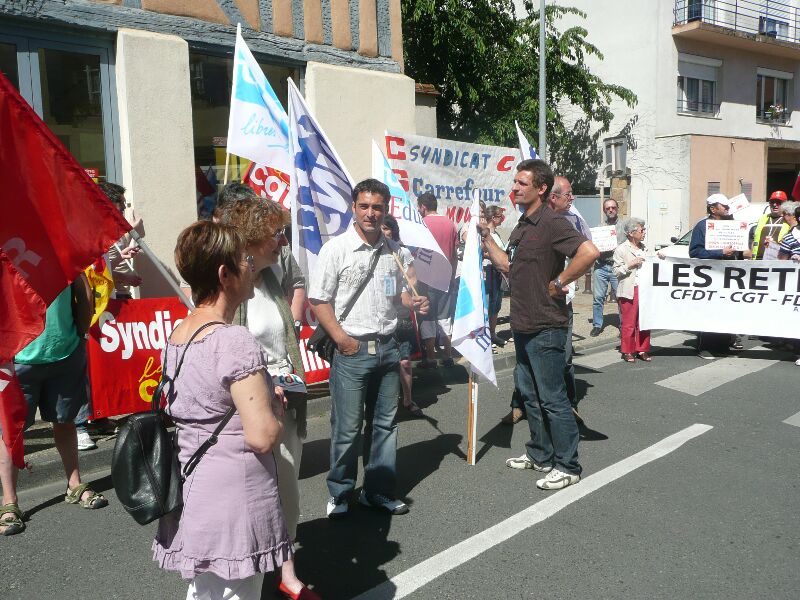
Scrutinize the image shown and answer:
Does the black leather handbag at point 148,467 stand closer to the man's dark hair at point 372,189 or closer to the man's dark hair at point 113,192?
the man's dark hair at point 372,189

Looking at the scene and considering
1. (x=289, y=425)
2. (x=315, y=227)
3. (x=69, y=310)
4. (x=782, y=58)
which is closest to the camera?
(x=289, y=425)

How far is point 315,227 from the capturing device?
515 cm

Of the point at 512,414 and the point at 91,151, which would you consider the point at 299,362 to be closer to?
the point at 512,414

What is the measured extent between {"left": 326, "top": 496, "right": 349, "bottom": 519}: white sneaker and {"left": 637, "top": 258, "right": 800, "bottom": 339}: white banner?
18.3ft

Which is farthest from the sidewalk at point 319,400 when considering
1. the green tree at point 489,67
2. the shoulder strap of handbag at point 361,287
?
the green tree at point 489,67

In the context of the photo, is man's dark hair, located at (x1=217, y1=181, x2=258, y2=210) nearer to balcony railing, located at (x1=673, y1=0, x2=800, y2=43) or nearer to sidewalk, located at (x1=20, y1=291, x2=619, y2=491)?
A: sidewalk, located at (x1=20, y1=291, x2=619, y2=491)

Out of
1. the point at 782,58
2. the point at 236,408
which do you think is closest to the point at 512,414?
the point at 236,408

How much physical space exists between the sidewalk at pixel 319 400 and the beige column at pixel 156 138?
1781mm

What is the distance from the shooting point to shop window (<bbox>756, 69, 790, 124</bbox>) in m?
24.0

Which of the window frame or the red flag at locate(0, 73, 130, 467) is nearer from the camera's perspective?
the red flag at locate(0, 73, 130, 467)

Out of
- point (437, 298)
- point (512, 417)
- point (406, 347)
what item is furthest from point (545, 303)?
point (437, 298)

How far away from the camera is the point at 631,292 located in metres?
9.00

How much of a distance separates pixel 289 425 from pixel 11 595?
5.21 feet

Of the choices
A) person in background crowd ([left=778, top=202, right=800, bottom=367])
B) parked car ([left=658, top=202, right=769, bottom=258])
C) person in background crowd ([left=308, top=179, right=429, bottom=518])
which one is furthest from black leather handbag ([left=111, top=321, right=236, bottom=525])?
parked car ([left=658, top=202, right=769, bottom=258])
